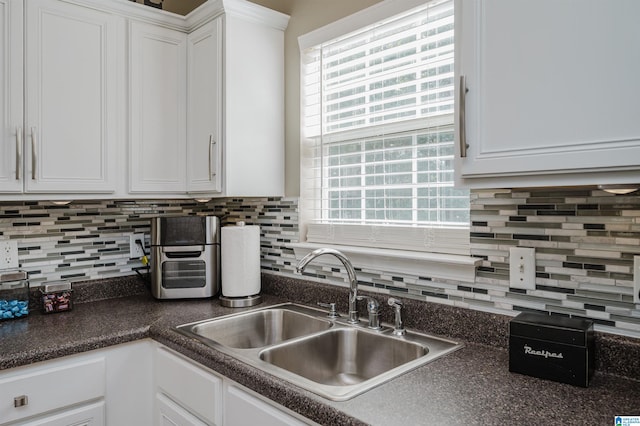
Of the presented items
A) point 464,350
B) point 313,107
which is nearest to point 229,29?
point 313,107

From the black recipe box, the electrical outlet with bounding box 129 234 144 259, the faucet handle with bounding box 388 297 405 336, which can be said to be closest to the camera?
the black recipe box

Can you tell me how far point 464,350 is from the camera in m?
1.38

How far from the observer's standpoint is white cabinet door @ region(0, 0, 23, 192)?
170 cm

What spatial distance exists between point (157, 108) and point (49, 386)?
122 centimetres

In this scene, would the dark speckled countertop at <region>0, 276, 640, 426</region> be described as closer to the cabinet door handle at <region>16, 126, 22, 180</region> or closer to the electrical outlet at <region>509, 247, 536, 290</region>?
the electrical outlet at <region>509, 247, 536, 290</region>

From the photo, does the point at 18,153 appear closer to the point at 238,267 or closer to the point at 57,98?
the point at 57,98

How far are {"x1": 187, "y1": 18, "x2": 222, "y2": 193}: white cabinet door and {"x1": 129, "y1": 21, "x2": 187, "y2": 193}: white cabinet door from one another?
4cm

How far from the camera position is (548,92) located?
3.27 ft

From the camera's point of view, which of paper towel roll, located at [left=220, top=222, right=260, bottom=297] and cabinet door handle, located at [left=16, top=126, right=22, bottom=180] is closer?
cabinet door handle, located at [left=16, top=126, right=22, bottom=180]

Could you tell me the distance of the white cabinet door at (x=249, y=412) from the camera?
1.16 metres

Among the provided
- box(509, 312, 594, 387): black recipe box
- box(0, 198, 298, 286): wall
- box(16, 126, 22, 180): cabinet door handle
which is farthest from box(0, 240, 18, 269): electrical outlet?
box(509, 312, 594, 387): black recipe box

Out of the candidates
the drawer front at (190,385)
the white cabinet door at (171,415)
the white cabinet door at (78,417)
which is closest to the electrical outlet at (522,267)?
the drawer front at (190,385)

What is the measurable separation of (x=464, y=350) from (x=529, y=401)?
1.13 ft

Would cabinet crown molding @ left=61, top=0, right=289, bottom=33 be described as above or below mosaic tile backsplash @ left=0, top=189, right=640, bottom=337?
above
